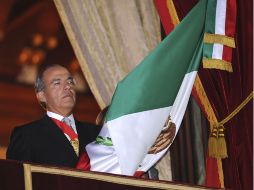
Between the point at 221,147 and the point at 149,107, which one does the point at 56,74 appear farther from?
the point at 221,147

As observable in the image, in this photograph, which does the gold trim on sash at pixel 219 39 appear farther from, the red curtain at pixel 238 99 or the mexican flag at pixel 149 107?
the red curtain at pixel 238 99

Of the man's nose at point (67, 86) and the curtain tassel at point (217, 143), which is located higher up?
the man's nose at point (67, 86)

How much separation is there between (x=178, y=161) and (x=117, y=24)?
2.75 feet

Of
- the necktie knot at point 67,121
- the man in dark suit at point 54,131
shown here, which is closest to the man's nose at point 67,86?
the man in dark suit at point 54,131

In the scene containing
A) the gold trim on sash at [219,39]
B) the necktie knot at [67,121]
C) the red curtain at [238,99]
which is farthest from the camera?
the red curtain at [238,99]

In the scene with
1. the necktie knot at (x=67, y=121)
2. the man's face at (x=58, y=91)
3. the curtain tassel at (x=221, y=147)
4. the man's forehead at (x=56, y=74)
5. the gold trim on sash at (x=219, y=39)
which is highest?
the gold trim on sash at (x=219, y=39)

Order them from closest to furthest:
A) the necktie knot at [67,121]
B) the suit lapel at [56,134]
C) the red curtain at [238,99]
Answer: the suit lapel at [56,134] → the necktie knot at [67,121] → the red curtain at [238,99]

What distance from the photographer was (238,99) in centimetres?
449

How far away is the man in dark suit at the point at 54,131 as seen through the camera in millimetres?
3844

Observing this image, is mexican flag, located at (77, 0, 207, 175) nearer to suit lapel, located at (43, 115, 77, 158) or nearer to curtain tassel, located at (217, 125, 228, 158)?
suit lapel, located at (43, 115, 77, 158)

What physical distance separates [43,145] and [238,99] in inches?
45.5

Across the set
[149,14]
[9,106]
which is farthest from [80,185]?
[9,106]

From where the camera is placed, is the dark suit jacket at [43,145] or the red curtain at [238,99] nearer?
the dark suit jacket at [43,145]

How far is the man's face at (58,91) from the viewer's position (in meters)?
4.04
